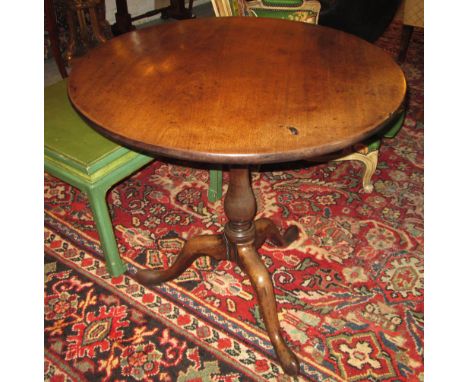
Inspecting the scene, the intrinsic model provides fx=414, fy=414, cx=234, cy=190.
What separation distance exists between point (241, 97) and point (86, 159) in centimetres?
60

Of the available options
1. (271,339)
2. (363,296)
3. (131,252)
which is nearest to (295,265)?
(363,296)

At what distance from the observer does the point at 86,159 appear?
51.8 inches

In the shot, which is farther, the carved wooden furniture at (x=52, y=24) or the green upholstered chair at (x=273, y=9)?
the carved wooden furniture at (x=52, y=24)

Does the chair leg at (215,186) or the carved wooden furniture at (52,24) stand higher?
the carved wooden furniture at (52,24)

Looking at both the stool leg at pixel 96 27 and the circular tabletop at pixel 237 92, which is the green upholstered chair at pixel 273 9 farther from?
the stool leg at pixel 96 27

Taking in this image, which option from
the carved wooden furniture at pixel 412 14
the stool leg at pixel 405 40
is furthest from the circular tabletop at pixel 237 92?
the stool leg at pixel 405 40

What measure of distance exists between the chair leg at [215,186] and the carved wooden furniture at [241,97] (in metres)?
0.48

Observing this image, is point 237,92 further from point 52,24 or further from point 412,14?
point 412,14

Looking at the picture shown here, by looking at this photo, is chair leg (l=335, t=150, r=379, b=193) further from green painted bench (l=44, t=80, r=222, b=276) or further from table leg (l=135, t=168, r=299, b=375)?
green painted bench (l=44, t=80, r=222, b=276)

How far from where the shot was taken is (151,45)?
4.14 feet

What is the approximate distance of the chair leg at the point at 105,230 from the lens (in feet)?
4.51

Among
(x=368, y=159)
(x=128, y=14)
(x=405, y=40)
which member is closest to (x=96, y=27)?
(x=128, y=14)

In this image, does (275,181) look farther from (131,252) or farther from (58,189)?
(58,189)

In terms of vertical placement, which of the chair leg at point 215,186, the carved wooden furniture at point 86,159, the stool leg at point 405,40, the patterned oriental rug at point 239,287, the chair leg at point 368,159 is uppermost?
the carved wooden furniture at point 86,159
